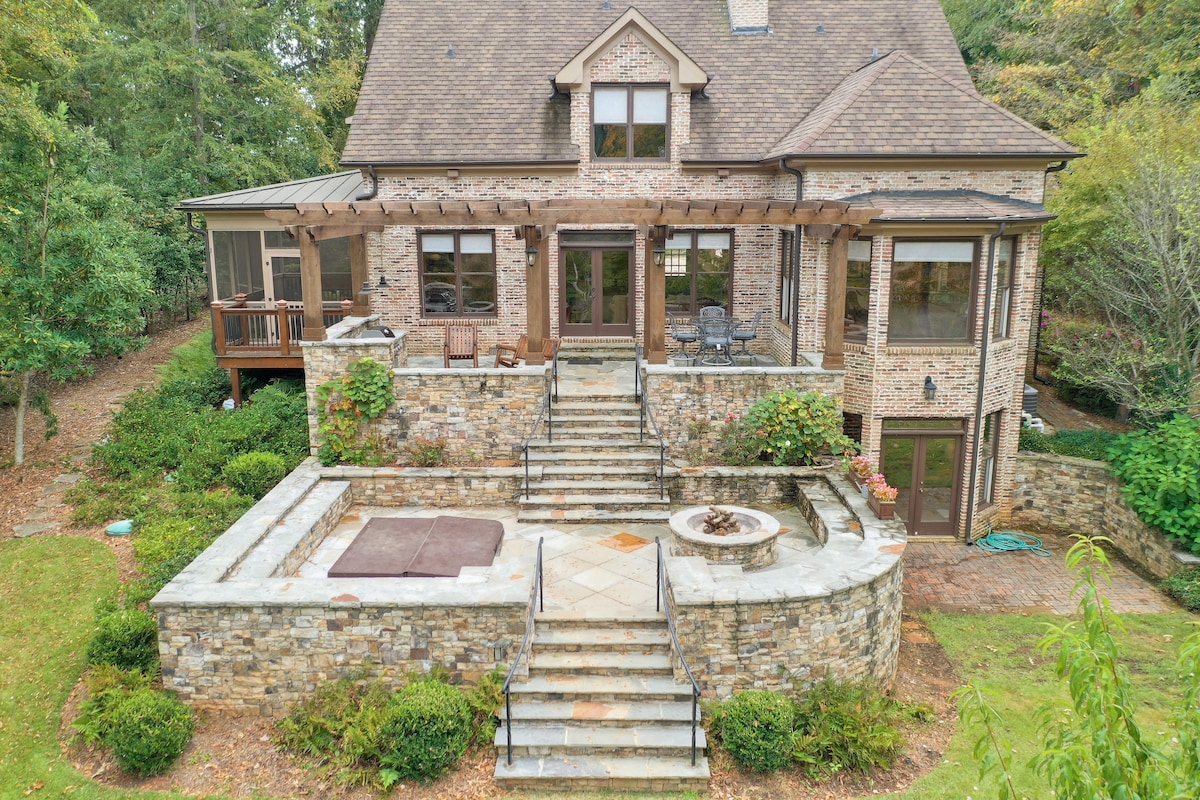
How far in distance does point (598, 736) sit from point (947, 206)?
1054 cm

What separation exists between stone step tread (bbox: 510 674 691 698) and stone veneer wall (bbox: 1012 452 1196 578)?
10032 millimetres

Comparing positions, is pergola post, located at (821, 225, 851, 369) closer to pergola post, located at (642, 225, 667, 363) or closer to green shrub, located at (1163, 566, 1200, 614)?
pergola post, located at (642, 225, 667, 363)

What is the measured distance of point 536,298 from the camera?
15062 millimetres

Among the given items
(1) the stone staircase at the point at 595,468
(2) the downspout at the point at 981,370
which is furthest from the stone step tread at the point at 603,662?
(2) the downspout at the point at 981,370

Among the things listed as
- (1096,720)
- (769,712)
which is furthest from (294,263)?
(1096,720)

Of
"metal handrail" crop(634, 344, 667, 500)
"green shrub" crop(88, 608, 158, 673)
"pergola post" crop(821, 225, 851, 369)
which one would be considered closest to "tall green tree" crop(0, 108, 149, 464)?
"green shrub" crop(88, 608, 158, 673)

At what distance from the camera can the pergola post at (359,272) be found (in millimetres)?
18094

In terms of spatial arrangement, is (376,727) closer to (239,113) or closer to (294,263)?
(294,263)

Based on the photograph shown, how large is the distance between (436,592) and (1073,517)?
493 inches

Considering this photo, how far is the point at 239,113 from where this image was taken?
27062 mm

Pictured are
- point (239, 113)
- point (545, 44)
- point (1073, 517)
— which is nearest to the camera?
point (1073, 517)

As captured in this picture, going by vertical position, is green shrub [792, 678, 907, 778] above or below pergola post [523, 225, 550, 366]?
below

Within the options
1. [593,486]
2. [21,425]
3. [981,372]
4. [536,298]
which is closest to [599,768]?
[593,486]

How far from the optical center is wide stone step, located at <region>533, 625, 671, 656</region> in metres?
9.98
